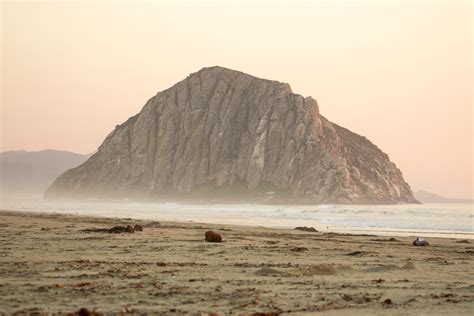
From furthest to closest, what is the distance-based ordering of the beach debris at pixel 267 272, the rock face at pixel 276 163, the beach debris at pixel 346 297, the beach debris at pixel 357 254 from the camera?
the rock face at pixel 276 163
the beach debris at pixel 357 254
the beach debris at pixel 267 272
the beach debris at pixel 346 297

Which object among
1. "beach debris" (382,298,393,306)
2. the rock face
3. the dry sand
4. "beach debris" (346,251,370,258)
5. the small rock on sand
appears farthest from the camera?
the rock face

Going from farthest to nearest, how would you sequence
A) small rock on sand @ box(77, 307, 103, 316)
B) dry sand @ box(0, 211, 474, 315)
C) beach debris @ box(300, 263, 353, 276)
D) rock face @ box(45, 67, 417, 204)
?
rock face @ box(45, 67, 417, 204) → beach debris @ box(300, 263, 353, 276) → dry sand @ box(0, 211, 474, 315) → small rock on sand @ box(77, 307, 103, 316)

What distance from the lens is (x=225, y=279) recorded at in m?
14.5

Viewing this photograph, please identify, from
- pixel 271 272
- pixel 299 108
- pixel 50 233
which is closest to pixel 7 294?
pixel 271 272

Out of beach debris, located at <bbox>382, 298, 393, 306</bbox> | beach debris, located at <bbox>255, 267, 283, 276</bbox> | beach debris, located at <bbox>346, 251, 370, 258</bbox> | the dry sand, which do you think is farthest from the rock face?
beach debris, located at <bbox>382, 298, 393, 306</bbox>

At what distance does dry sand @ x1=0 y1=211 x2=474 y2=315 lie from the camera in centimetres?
1117

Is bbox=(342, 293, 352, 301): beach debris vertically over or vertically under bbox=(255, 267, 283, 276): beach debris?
under

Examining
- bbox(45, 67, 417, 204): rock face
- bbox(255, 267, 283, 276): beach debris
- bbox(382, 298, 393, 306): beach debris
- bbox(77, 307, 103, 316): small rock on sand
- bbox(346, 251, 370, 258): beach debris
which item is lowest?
bbox(77, 307, 103, 316): small rock on sand

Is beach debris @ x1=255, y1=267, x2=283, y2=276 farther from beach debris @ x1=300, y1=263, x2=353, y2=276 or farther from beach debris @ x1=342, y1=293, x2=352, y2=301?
beach debris @ x1=342, y1=293, x2=352, y2=301

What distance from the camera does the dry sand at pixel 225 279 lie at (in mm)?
11172

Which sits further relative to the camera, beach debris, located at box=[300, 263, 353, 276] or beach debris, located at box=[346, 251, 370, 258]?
beach debris, located at box=[346, 251, 370, 258]

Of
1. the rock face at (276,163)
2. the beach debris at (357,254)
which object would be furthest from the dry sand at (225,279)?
the rock face at (276,163)

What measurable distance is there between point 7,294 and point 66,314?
2379 mm

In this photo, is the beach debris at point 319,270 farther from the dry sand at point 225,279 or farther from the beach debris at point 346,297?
the beach debris at point 346,297
